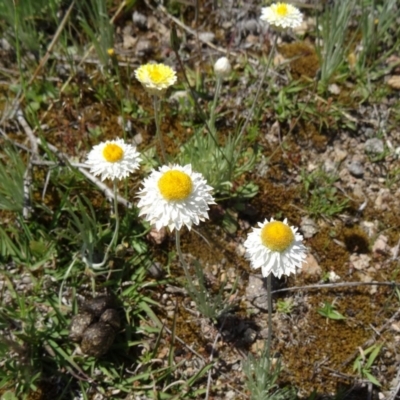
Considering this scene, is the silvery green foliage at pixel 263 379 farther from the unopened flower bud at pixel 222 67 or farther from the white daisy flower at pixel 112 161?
the unopened flower bud at pixel 222 67

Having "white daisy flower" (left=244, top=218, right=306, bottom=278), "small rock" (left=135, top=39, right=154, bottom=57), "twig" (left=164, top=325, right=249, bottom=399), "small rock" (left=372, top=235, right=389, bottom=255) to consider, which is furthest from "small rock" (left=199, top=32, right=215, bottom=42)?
"twig" (left=164, top=325, right=249, bottom=399)

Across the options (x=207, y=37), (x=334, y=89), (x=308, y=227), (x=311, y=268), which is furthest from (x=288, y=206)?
(x=207, y=37)

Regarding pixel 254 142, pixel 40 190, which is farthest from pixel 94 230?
pixel 254 142

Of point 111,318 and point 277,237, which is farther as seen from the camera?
point 111,318

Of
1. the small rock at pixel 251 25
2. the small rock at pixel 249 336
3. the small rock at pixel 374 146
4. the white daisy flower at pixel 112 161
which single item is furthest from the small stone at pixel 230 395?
the small rock at pixel 251 25

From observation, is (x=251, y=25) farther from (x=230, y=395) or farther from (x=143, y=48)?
(x=230, y=395)

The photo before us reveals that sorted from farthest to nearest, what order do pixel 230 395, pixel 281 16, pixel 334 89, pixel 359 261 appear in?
pixel 334 89
pixel 359 261
pixel 281 16
pixel 230 395
